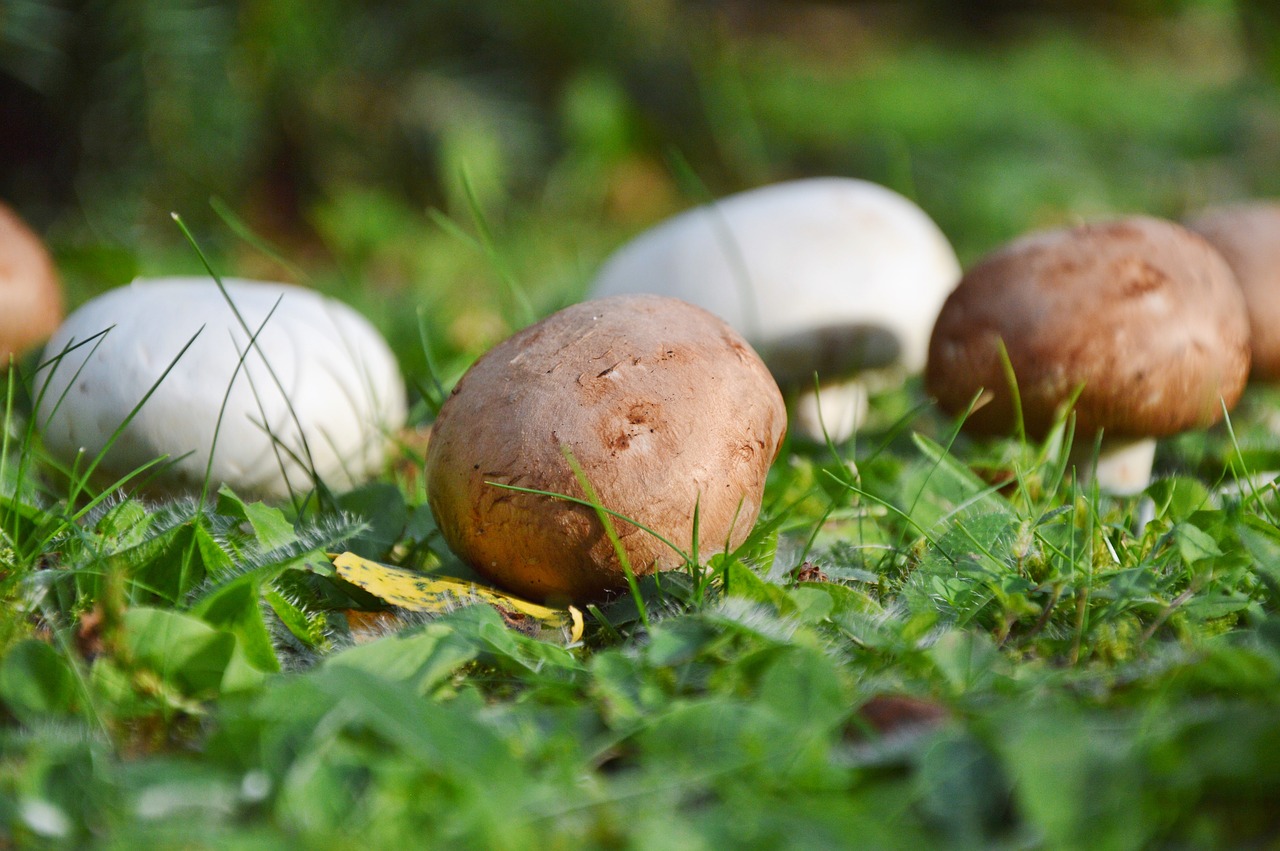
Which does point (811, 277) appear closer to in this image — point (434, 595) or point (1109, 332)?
point (1109, 332)

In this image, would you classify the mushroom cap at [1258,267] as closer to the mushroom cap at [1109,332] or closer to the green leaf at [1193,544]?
the mushroom cap at [1109,332]

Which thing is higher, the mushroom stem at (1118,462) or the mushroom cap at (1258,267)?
the mushroom cap at (1258,267)

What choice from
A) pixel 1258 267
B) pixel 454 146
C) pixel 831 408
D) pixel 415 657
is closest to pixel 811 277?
pixel 831 408

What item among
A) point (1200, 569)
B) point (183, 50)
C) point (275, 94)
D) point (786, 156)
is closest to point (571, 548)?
point (1200, 569)

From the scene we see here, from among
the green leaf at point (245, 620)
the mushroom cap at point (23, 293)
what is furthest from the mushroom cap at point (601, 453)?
Answer: the mushroom cap at point (23, 293)

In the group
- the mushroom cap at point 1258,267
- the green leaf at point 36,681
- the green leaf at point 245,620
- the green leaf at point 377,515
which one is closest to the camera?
the green leaf at point 36,681
